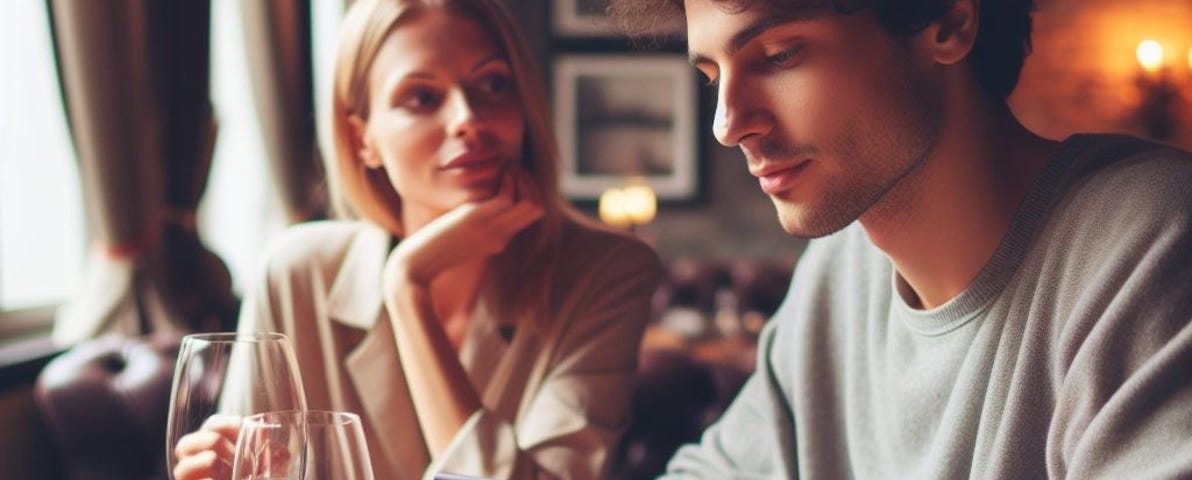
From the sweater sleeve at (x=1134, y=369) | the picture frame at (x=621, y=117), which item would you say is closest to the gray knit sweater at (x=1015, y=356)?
the sweater sleeve at (x=1134, y=369)

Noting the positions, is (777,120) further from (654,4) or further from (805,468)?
(805,468)

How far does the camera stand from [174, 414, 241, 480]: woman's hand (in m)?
0.99

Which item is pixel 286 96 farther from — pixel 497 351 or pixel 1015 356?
pixel 1015 356

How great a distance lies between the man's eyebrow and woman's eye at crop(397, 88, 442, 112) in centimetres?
42

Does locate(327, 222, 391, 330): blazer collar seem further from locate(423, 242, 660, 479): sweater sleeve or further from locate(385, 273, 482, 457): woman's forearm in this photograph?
locate(423, 242, 660, 479): sweater sleeve

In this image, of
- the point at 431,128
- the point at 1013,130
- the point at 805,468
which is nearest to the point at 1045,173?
the point at 1013,130

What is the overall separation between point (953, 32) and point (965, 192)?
0.52 feet

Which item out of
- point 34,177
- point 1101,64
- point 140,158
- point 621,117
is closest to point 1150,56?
point 1101,64

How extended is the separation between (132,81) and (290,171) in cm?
155

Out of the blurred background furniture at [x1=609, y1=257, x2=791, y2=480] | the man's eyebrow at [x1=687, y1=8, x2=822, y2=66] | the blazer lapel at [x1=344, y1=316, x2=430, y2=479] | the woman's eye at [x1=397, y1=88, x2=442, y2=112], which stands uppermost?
the man's eyebrow at [x1=687, y1=8, x2=822, y2=66]

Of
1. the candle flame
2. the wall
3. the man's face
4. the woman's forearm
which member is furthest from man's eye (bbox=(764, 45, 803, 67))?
the candle flame

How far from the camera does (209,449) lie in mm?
989

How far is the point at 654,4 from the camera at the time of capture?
4.63 feet

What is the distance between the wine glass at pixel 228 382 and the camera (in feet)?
3.26
